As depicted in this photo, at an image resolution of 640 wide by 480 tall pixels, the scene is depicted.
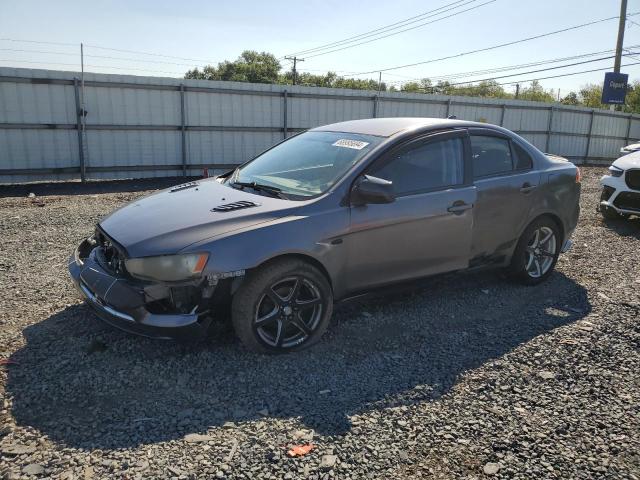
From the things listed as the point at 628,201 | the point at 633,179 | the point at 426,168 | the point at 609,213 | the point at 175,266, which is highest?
the point at 426,168

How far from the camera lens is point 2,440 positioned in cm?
268

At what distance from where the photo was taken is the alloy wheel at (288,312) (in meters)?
3.57

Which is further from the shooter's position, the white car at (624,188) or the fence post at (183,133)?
the fence post at (183,133)

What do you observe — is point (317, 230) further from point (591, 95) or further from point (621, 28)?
point (591, 95)

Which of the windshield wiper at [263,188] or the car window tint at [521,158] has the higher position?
the car window tint at [521,158]

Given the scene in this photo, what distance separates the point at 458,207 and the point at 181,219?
231cm

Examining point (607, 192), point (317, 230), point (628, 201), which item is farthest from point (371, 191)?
point (607, 192)

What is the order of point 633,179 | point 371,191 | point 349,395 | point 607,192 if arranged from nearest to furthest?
point 349,395 < point 371,191 < point 633,179 < point 607,192

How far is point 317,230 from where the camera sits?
3.68 meters

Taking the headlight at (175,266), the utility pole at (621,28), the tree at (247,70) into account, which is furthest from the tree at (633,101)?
the headlight at (175,266)

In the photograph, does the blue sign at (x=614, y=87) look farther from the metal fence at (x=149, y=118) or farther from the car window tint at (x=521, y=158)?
the car window tint at (x=521, y=158)

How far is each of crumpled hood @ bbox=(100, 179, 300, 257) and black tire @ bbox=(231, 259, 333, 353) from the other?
1.24ft

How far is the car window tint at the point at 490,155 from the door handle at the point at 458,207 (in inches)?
14.6

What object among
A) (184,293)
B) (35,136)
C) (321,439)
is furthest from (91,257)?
(35,136)
